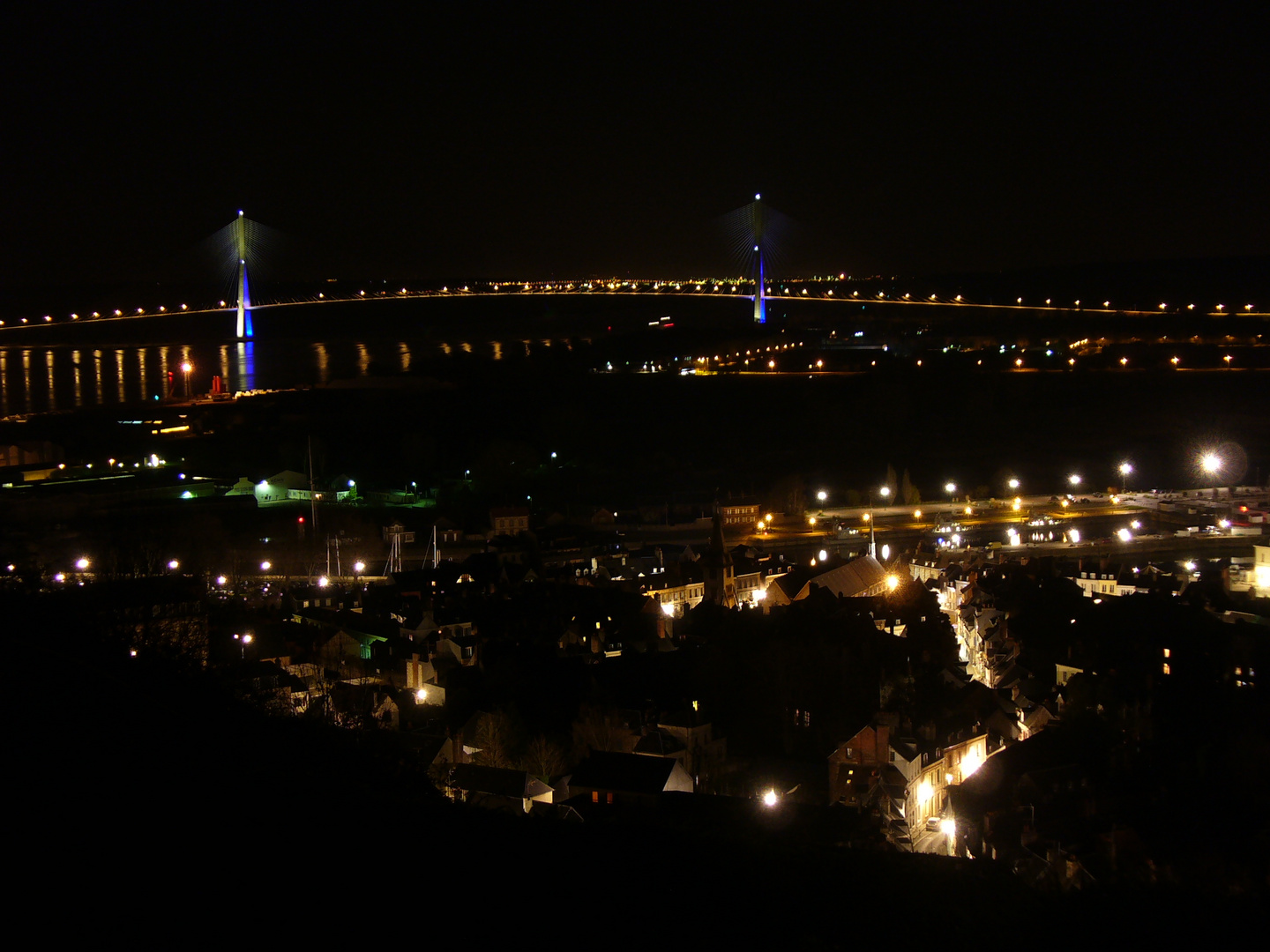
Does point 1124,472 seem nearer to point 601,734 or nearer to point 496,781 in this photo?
point 601,734

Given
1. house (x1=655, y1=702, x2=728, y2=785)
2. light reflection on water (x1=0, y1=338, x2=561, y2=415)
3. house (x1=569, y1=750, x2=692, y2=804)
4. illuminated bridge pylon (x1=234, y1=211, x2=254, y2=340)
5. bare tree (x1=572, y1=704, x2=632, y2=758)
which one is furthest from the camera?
illuminated bridge pylon (x1=234, y1=211, x2=254, y2=340)

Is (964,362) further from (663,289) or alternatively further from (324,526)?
(324,526)

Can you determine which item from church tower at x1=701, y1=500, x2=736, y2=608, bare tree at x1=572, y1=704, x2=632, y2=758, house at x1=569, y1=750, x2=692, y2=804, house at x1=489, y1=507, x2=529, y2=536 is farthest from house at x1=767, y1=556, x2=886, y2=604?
house at x1=569, y1=750, x2=692, y2=804

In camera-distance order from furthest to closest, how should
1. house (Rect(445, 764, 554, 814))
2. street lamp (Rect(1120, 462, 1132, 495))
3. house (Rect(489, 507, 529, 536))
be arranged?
street lamp (Rect(1120, 462, 1132, 495)) → house (Rect(489, 507, 529, 536)) → house (Rect(445, 764, 554, 814))

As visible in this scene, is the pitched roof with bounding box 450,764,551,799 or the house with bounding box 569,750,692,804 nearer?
the pitched roof with bounding box 450,764,551,799

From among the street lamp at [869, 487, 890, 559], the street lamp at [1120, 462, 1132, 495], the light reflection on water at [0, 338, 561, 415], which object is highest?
the light reflection on water at [0, 338, 561, 415]

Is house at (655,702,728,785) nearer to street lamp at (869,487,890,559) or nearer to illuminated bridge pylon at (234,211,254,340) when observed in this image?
street lamp at (869,487,890,559)

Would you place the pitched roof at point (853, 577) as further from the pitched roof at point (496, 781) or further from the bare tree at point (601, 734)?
the pitched roof at point (496, 781)

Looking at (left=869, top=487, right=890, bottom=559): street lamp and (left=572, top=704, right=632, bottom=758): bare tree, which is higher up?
(left=869, top=487, right=890, bottom=559): street lamp
